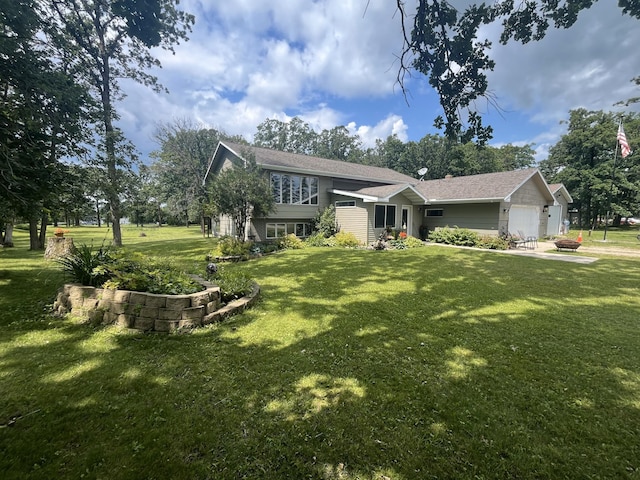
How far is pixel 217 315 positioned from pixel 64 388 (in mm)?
2078

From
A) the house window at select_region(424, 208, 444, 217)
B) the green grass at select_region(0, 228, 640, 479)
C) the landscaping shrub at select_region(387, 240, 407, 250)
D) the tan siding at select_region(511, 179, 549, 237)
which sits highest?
the tan siding at select_region(511, 179, 549, 237)

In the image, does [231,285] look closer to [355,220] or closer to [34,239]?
[355,220]

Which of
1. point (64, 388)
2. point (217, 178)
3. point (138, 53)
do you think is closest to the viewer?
point (64, 388)

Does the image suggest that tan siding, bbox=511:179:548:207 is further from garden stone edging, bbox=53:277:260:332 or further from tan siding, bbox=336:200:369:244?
garden stone edging, bbox=53:277:260:332

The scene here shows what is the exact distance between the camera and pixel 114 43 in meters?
13.9

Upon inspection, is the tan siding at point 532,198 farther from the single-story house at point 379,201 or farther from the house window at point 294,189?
the house window at point 294,189

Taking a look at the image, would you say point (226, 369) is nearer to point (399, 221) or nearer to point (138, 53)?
point (399, 221)

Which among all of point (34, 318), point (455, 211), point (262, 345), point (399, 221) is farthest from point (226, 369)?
point (455, 211)

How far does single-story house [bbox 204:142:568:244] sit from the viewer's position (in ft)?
51.9

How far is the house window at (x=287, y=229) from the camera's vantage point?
1622 centimetres

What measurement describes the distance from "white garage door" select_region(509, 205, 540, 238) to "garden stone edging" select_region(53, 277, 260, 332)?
60.6 feet

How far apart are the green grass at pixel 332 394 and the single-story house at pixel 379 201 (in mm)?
10947

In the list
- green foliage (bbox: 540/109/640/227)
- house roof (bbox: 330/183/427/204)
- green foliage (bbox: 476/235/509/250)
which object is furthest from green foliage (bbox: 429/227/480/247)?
green foliage (bbox: 540/109/640/227)

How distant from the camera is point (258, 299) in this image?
592 centimetres
